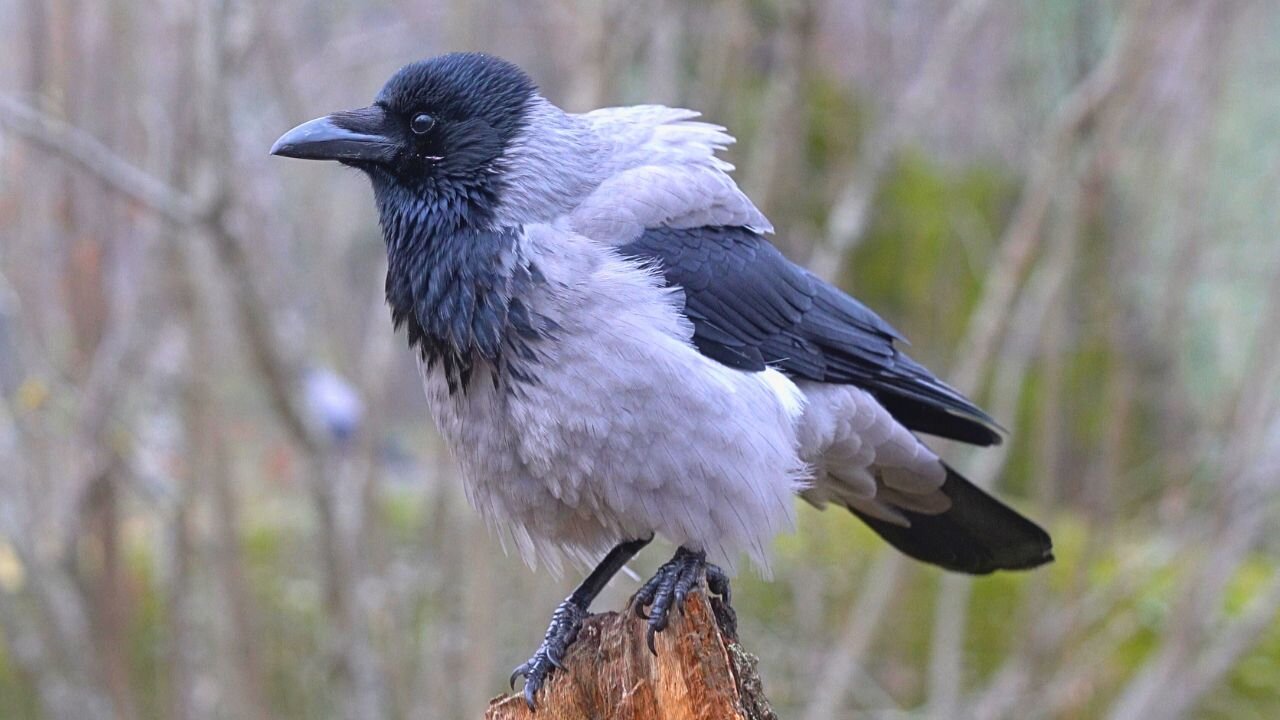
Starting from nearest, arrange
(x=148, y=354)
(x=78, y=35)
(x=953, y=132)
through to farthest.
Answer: (x=78, y=35) < (x=148, y=354) < (x=953, y=132)

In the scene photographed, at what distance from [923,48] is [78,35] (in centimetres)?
403

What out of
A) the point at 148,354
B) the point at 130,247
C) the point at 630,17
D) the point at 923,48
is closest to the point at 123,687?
the point at 148,354

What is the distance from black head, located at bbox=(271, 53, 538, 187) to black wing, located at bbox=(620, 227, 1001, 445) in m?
0.50

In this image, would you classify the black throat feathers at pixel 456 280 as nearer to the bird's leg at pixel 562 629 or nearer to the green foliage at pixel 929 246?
the bird's leg at pixel 562 629

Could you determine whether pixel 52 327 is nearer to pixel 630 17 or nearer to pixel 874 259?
pixel 630 17

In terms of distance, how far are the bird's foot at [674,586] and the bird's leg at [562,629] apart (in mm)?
227

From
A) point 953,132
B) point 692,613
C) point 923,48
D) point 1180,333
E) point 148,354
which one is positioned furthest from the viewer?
point 953,132

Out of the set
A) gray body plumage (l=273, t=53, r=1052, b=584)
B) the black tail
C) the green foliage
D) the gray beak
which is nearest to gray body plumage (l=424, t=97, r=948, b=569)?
gray body plumage (l=273, t=53, r=1052, b=584)

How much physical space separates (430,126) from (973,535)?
2050 mm

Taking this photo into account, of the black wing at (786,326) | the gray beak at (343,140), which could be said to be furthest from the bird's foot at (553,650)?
the gray beak at (343,140)

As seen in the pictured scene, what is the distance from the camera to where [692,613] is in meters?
3.00

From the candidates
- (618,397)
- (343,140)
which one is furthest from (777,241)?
(618,397)

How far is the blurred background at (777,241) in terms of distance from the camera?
552cm

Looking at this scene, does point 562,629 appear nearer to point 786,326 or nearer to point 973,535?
point 786,326
